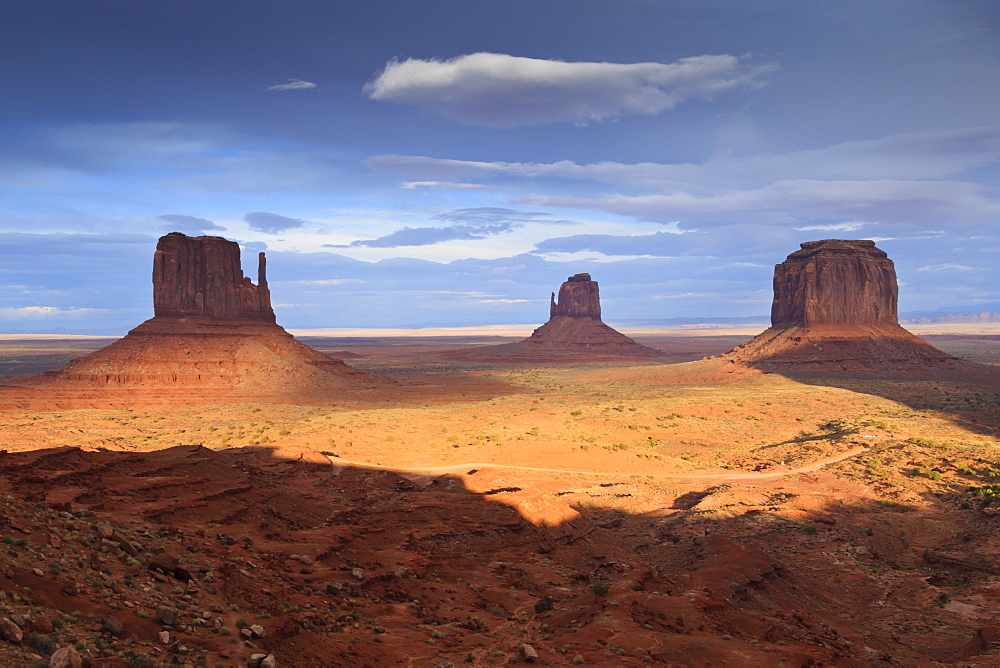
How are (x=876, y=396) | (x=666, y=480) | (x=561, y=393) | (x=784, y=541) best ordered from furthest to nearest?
1. (x=561, y=393)
2. (x=876, y=396)
3. (x=666, y=480)
4. (x=784, y=541)

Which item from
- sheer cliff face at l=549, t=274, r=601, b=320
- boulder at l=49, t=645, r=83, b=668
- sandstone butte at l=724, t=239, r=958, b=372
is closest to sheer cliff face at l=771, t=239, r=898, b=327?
sandstone butte at l=724, t=239, r=958, b=372

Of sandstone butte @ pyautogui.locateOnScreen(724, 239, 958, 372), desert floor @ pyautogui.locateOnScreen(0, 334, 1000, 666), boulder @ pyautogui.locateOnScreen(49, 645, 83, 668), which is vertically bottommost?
desert floor @ pyautogui.locateOnScreen(0, 334, 1000, 666)

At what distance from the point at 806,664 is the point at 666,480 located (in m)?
22.5

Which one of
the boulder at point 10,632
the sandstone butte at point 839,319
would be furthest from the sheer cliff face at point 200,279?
the boulder at point 10,632

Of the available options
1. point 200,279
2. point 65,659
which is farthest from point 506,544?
point 200,279

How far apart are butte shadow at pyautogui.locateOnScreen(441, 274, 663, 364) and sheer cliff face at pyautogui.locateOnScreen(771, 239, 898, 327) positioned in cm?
4946

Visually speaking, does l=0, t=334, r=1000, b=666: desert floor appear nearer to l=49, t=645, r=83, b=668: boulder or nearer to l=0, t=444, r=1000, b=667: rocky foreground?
l=0, t=444, r=1000, b=667: rocky foreground

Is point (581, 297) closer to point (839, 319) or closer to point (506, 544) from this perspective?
point (839, 319)

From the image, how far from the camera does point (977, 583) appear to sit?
21281mm

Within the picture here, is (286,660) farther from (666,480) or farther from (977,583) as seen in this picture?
(666,480)

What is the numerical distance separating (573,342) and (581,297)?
14.7 meters

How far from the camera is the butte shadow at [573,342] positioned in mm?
149250

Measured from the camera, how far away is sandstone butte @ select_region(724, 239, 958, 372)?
298 feet

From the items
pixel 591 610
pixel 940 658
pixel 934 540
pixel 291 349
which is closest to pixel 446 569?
pixel 591 610
